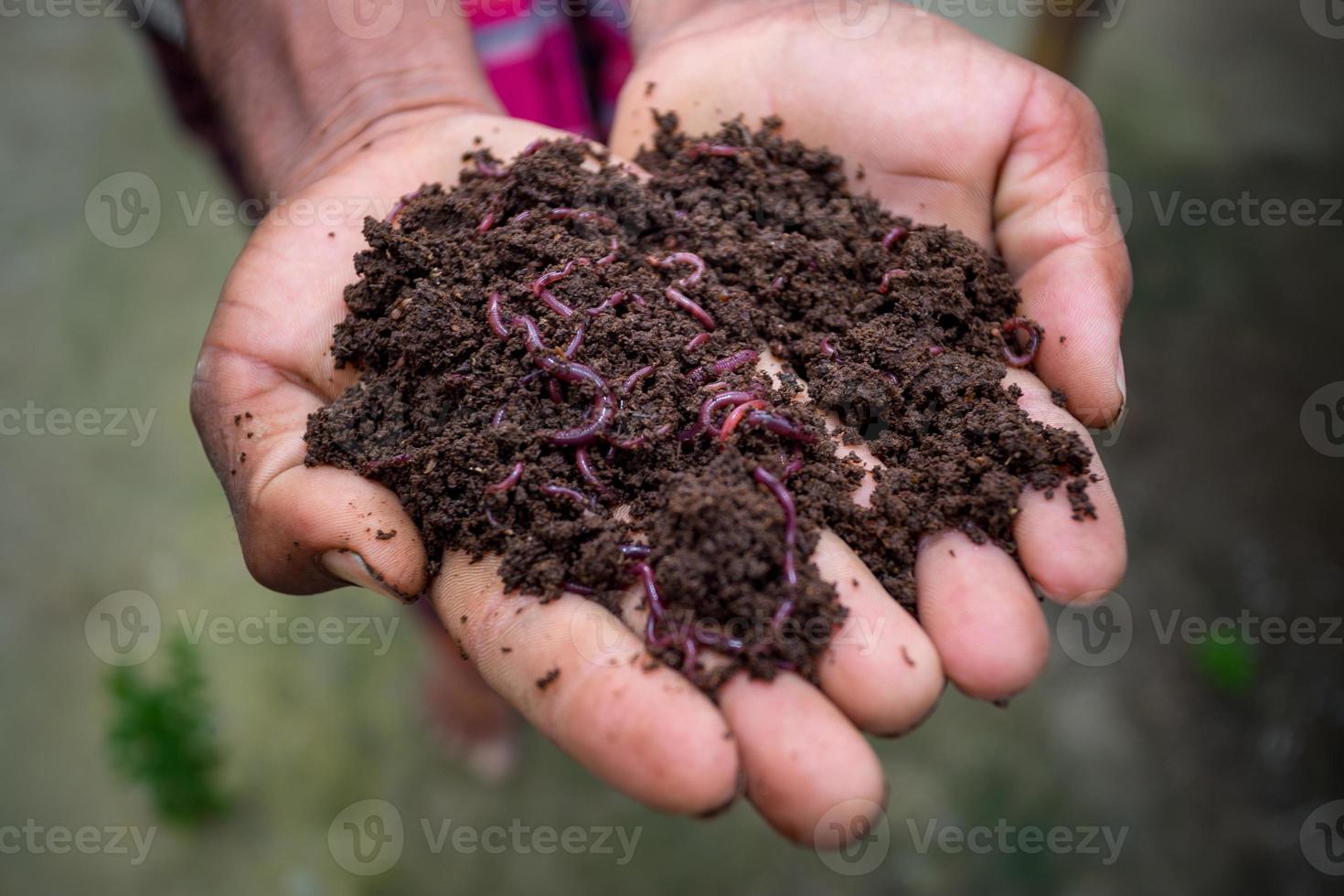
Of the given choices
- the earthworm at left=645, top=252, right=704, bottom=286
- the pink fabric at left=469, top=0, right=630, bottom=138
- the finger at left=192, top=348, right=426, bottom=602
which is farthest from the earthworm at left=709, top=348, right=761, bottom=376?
the pink fabric at left=469, top=0, right=630, bottom=138

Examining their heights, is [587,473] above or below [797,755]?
above

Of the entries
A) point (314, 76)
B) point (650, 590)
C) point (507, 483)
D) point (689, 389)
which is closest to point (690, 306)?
point (689, 389)

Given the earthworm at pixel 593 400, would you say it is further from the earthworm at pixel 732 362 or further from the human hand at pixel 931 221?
the human hand at pixel 931 221

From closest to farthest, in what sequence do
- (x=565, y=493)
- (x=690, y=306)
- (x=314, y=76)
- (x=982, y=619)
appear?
(x=982, y=619)
(x=565, y=493)
(x=690, y=306)
(x=314, y=76)

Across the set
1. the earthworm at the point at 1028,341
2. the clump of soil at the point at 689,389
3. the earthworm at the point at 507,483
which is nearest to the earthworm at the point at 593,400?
the clump of soil at the point at 689,389

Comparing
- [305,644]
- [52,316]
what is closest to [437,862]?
[305,644]

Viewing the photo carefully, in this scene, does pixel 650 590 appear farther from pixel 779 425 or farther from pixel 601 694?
pixel 779 425
